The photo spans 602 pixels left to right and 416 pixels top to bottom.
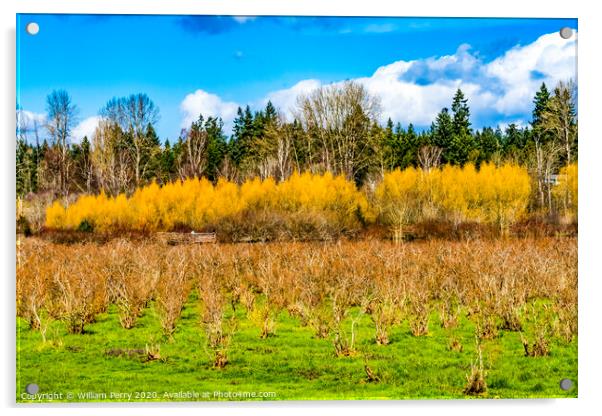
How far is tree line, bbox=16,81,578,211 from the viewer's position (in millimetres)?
7121

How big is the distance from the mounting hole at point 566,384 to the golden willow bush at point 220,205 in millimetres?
2354

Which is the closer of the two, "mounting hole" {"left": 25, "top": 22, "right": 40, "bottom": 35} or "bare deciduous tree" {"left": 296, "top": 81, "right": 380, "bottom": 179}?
"mounting hole" {"left": 25, "top": 22, "right": 40, "bottom": 35}

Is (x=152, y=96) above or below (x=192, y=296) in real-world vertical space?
above

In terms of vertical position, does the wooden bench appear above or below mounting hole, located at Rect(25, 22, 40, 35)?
below

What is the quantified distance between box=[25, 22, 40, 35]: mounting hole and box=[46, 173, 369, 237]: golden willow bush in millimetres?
1551

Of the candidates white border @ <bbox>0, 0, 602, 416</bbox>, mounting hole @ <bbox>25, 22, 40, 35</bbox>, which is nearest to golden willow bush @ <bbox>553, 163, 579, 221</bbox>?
white border @ <bbox>0, 0, 602, 416</bbox>

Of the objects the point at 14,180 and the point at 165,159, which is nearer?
the point at 14,180

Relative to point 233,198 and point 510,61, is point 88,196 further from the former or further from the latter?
point 510,61

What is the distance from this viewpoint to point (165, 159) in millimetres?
7320

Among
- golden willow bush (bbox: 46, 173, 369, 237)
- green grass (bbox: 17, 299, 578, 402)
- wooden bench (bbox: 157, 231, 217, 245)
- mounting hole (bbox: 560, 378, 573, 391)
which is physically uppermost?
golden willow bush (bbox: 46, 173, 369, 237)

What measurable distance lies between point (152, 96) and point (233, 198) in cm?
126

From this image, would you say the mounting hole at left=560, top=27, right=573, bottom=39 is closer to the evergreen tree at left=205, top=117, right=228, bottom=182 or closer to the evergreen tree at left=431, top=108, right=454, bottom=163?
the evergreen tree at left=431, top=108, right=454, bottom=163
